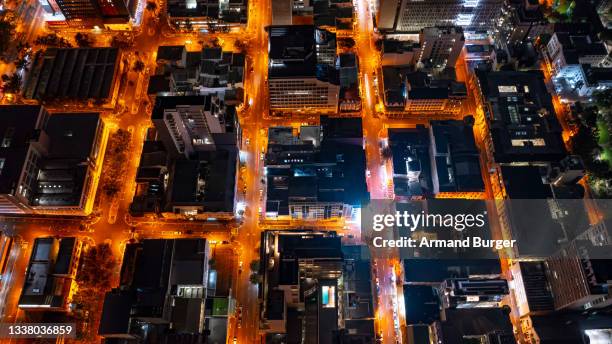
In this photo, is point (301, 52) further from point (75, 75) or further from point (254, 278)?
point (75, 75)

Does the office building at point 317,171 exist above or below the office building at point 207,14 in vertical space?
below

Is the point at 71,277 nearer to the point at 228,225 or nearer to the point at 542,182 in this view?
the point at 228,225

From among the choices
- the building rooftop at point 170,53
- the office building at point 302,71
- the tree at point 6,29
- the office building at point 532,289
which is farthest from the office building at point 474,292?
the tree at point 6,29

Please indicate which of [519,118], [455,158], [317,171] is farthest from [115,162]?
[519,118]

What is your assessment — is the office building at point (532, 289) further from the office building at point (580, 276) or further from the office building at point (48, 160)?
the office building at point (48, 160)

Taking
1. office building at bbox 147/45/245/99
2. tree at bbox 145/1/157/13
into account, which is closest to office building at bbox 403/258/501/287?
office building at bbox 147/45/245/99

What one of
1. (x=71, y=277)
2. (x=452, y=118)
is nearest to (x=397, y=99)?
(x=452, y=118)
